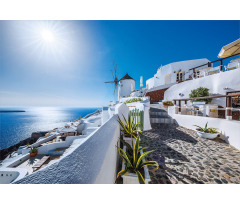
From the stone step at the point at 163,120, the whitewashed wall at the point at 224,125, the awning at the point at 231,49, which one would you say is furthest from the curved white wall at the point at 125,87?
the awning at the point at 231,49

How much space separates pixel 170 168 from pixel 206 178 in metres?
0.68

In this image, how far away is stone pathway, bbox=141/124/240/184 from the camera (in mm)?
2014

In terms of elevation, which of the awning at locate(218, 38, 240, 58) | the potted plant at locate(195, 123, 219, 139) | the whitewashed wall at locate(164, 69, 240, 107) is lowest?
the potted plant at locate(195, 123, 219, 139)

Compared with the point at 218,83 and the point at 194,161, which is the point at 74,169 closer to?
the point at 194,161

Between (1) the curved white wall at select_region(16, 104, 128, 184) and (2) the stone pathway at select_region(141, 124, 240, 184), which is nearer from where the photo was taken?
(1) the curved white wall at select_region(16, 104, 128, 184)

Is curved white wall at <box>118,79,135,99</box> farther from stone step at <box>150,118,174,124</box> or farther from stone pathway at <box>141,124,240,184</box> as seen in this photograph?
stone pathway at <box>141,124,240,184</box>

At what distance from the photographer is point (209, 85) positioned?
799 centimetres

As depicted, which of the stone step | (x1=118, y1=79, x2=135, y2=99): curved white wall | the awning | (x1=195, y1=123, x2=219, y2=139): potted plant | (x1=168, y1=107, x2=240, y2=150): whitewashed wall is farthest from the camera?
(x1=118, y1=79, x2=135, y2=99): curved white wall

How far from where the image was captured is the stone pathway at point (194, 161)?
2014mm

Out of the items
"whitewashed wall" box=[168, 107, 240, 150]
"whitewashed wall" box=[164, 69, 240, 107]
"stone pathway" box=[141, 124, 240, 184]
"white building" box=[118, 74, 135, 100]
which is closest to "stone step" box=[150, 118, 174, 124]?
"whitewashed wall" box=[168, 107, 240, 150]

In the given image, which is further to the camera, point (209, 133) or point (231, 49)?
point (231, 49)

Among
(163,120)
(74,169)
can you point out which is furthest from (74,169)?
(163,120)

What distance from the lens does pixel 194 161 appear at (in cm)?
255
